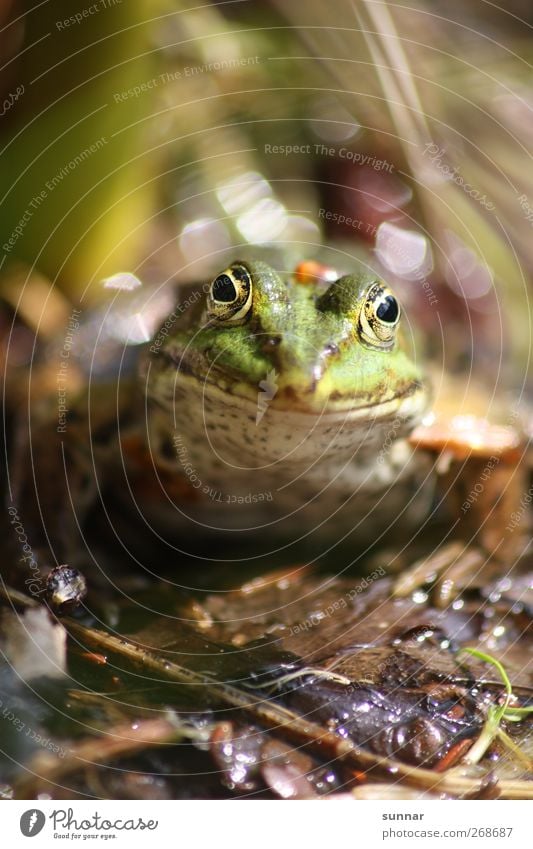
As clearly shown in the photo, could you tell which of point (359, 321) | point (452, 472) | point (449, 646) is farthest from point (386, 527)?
point (359, 321)

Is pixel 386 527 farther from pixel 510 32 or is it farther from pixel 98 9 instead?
pixel 510 32
